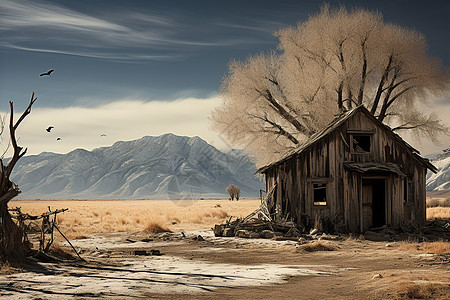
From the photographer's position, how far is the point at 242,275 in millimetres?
12516

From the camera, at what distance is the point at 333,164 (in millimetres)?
23688

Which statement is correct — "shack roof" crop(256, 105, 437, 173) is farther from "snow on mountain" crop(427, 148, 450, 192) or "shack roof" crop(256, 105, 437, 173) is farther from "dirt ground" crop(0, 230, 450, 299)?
"snow on mountain" crop(427, 148, 450, 192)

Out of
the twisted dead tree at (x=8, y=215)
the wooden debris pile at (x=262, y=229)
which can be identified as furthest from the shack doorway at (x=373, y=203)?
the twisted dead tree at (x=8, y=215)

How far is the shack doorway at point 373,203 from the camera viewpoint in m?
24.2

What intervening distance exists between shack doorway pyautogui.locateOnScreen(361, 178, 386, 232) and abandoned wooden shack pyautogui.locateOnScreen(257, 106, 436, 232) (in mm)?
48

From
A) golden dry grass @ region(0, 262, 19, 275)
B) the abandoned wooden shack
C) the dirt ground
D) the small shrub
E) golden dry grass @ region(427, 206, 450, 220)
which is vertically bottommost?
the dirt ground

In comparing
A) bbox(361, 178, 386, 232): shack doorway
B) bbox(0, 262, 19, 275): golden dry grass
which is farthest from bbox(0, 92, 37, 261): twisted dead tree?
bbox(361, 178, 386, 232): shack doorway

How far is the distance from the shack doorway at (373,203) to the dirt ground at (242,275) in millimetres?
4761

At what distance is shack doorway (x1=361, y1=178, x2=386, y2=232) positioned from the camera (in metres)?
24.2

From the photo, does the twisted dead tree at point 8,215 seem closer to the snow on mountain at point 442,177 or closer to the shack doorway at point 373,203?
the shack doorway at point 373,203

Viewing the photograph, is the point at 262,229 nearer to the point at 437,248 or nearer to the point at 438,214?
the point at 437,248

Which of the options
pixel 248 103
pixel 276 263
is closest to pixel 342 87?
pixel 248 103

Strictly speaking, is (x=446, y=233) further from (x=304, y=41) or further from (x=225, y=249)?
(x=304, y=41)

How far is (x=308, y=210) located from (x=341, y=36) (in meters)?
16.4
